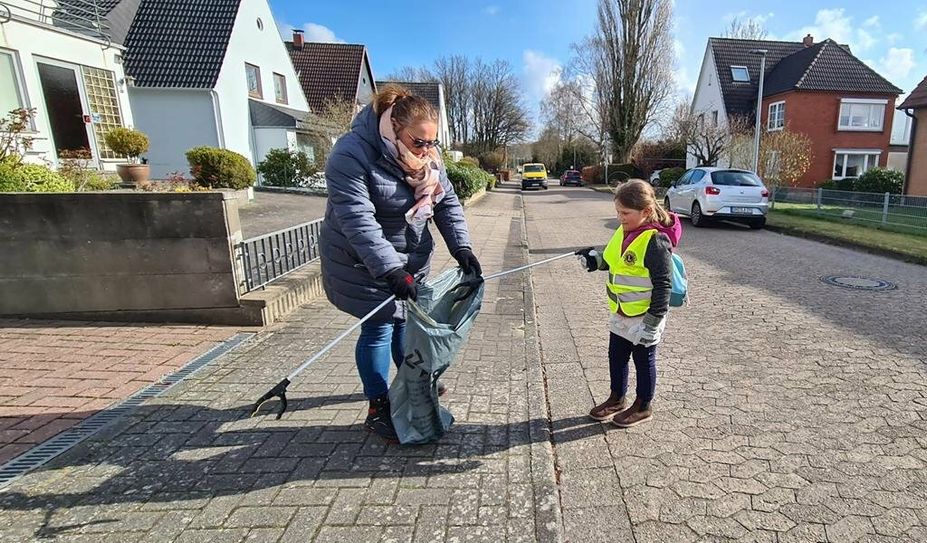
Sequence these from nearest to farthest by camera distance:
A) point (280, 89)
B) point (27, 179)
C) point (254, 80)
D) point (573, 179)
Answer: point (27, 179) → point (254, 80) → point (280, 89) → point (573, 179)

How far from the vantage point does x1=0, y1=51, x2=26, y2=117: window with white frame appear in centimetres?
1031

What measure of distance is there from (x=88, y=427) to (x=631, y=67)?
39.4 meters

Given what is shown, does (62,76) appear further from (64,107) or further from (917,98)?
(917,98)

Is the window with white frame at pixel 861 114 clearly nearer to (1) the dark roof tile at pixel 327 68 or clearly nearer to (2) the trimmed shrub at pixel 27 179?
(1) the dark roof tile at pixel 327 68

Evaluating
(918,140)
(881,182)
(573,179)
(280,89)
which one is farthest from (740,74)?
(280,89)

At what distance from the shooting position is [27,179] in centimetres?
593

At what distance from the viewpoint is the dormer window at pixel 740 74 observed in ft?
107

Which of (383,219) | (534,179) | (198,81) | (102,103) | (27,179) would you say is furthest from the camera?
(534,179)

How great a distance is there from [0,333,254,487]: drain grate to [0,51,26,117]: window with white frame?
35.4 feet

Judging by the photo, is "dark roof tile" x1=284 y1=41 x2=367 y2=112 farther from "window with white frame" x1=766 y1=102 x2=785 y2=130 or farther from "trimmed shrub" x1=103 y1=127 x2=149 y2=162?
"window with white frame" x1=766 y1=102 x2=785 y2=130

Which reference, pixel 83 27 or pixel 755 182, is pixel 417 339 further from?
pixel 83 27

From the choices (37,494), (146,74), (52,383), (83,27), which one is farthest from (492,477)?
(146,74)

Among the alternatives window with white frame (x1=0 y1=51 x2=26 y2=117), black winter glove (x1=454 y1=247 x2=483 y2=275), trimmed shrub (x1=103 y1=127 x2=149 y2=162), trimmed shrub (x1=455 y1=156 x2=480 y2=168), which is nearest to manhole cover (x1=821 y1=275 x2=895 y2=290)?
black winter glove (x1=454 y1=247 x2=483 y2=275)

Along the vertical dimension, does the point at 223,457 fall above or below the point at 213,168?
below
